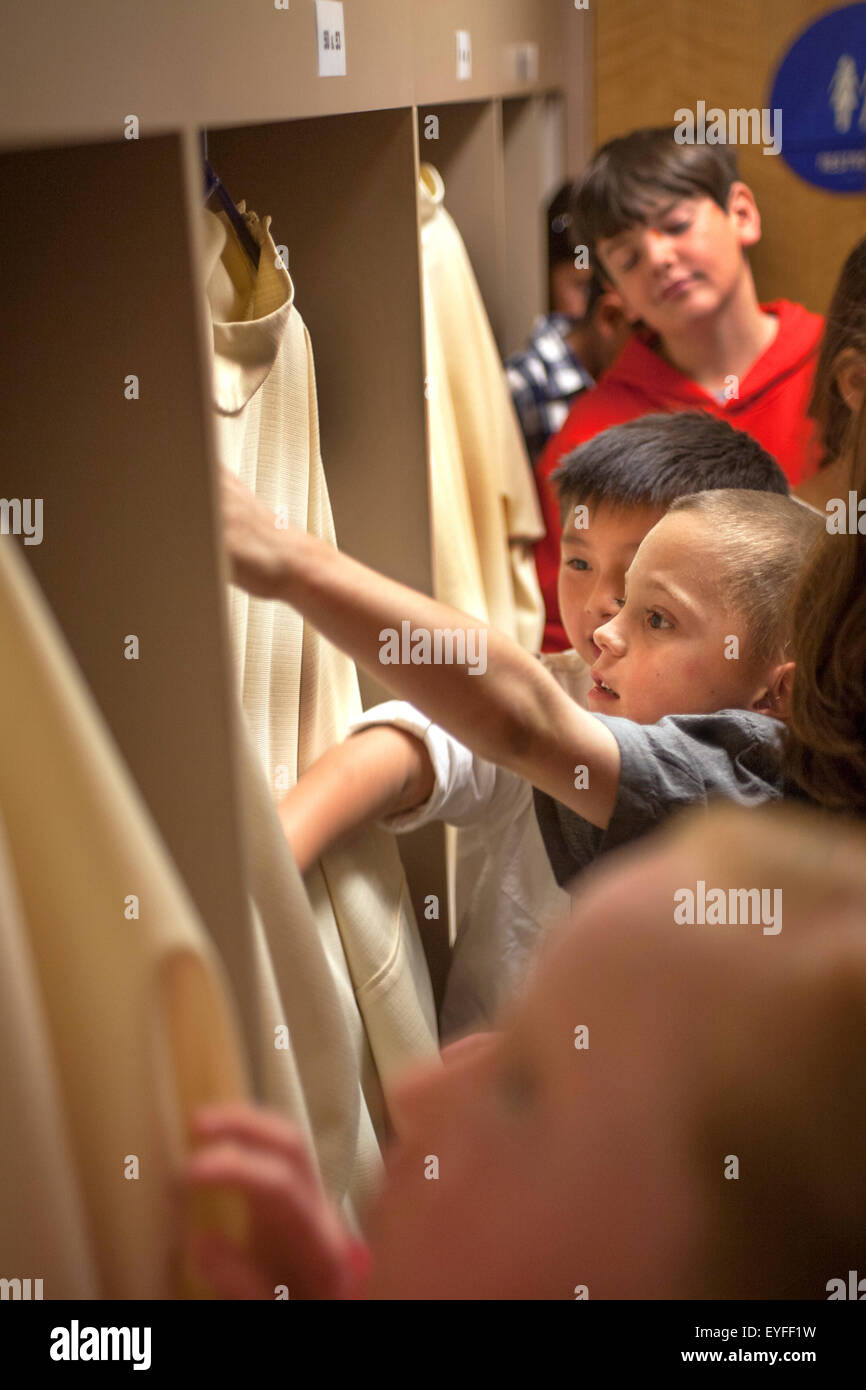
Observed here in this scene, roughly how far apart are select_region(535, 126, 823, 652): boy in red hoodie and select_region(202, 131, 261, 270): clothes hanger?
0.40 m

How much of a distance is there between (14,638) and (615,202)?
961mm

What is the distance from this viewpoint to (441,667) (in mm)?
680

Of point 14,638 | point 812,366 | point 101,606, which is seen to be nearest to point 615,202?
point 812,366

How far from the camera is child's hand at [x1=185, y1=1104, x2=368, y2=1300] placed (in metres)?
0.40

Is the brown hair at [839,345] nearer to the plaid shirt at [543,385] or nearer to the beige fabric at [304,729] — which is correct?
the beige fabric at [304,729]

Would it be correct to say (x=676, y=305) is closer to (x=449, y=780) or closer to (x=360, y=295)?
(x=360, y=295)

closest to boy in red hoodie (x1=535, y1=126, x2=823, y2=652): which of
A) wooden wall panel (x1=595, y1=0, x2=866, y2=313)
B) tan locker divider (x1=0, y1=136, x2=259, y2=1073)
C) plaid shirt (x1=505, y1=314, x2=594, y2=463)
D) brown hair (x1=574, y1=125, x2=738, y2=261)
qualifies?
brown hair (x1=574, y1=125, x2=738, y2=261)

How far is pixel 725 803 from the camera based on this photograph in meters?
0.74

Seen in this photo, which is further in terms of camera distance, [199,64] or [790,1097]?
[199,64]

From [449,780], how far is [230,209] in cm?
41

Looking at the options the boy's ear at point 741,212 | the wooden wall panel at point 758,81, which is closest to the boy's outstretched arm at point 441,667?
the boy's ear at point 741,212

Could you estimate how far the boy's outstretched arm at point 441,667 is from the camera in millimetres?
584

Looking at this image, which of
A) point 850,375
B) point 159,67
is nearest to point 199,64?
point 159,67
